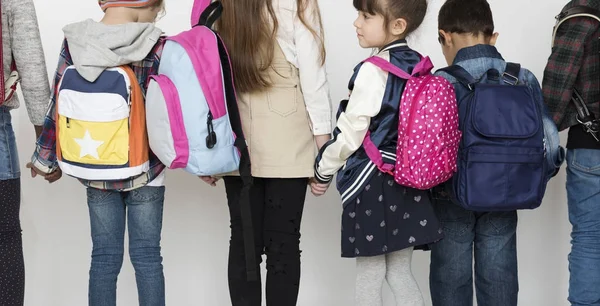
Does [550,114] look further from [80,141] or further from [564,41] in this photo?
[80,141]

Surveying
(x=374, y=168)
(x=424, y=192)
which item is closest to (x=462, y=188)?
(x=424, y=192)

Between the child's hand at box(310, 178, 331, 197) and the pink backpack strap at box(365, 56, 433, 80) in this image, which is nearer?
the pink backpack strap at box(365, 56, 433, 80)

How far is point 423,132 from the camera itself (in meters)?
2.18

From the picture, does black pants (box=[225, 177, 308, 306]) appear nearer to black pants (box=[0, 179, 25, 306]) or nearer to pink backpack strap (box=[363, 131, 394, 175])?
pink backpack strap (box=[363, 131, 394, 175])

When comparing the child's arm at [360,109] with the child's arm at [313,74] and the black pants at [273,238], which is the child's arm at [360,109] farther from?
the black pants at [273,238]

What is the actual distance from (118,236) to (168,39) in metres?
0.63

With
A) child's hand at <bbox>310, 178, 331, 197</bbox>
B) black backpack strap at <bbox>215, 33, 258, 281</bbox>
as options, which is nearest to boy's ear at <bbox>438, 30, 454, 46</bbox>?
child's hand at <bbox>310, 178, 331, 197</bbox>

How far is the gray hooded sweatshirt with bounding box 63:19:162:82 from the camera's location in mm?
2271

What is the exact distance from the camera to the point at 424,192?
90.7 inches

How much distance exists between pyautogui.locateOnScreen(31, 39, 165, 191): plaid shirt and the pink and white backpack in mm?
668

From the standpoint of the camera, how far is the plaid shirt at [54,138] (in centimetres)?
236

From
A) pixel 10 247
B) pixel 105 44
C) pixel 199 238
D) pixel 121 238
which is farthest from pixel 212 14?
pixel 199 238

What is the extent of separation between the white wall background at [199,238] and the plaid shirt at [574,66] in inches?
34.9

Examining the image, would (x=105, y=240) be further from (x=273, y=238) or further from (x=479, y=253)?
(x=479, y=253)
